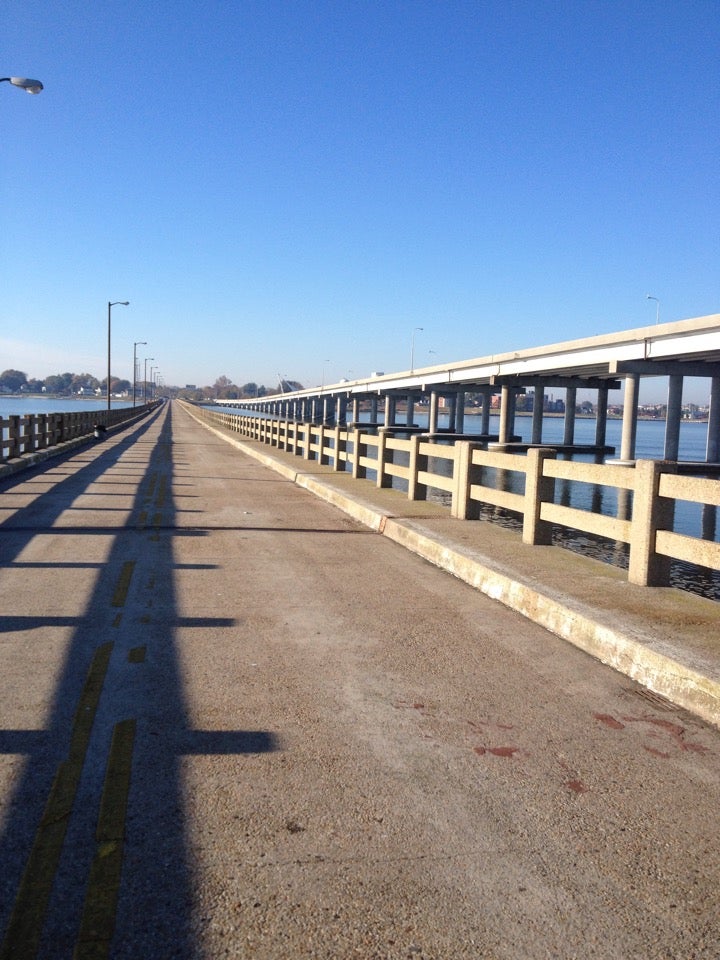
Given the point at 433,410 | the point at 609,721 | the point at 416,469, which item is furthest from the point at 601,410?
the point at 609,721

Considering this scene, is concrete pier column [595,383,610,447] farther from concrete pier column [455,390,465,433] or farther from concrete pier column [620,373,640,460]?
concrete pier column [455,390,465,433]

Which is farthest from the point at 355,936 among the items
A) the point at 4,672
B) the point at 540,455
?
the point at 540,455

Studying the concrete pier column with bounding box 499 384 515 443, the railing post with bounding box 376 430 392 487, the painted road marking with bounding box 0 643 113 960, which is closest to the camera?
the painted road marking with bounding box 0 643 113 960

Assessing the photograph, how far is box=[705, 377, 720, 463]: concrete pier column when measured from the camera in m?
48.2

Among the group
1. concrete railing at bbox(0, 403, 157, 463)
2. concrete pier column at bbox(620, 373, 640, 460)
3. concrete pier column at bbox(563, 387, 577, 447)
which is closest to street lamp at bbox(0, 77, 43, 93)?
concrete railing at bbox(0, 403, 157, 463)

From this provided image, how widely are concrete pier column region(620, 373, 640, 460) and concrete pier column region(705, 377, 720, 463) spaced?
3956 millimetres

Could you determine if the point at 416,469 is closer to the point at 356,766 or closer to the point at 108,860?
the point at 356,766

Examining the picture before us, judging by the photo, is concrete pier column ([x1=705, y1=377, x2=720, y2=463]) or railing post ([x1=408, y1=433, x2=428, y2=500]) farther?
concrete pier column ([x1=705, y1=377, x2=720, y2=463])

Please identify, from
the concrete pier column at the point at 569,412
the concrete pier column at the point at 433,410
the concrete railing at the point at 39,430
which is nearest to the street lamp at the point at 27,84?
the concrete railing at the point at 39,430

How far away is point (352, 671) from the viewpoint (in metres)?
6.08

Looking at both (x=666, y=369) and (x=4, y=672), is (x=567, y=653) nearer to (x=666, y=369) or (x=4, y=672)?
(x=4, y=672)

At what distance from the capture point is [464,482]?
42.4 feet

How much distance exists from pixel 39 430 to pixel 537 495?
23.0 m

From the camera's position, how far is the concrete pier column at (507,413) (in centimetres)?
6788
